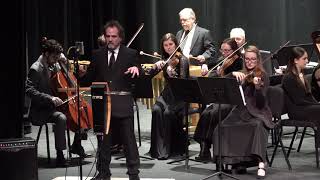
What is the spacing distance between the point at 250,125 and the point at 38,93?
222 centimetres

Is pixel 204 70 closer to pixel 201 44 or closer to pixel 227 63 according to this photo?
pixel 227 63

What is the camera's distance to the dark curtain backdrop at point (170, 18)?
33.1ft

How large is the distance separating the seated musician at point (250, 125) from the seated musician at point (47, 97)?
5.12ft

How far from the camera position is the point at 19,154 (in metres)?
5.66

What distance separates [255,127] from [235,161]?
39cm

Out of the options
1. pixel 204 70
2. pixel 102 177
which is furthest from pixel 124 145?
pixel 204 70

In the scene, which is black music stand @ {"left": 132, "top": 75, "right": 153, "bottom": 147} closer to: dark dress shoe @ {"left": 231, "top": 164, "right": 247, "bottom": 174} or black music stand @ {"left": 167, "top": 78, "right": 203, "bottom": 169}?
black music stand @ {"left": 167, "top": 78, "right": 203, "bottom": 169}

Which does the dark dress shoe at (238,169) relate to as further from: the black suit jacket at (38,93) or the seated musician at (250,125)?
the black suit jacket at (38,93)

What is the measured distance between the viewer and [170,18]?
11273 millimetres

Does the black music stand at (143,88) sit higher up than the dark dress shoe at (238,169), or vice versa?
the black music stand at (143,88)

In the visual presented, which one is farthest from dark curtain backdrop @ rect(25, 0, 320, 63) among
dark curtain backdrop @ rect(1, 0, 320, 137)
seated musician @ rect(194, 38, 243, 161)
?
seated musician @ rect(194, 38, 243, 161)

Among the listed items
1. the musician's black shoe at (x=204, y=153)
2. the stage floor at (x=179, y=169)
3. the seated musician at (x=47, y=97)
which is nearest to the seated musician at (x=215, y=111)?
the musician's black shoe at (x=204, y=153)

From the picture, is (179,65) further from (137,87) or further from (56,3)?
(56,3)

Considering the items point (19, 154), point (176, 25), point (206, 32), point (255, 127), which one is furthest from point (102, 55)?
point (176, 25)
